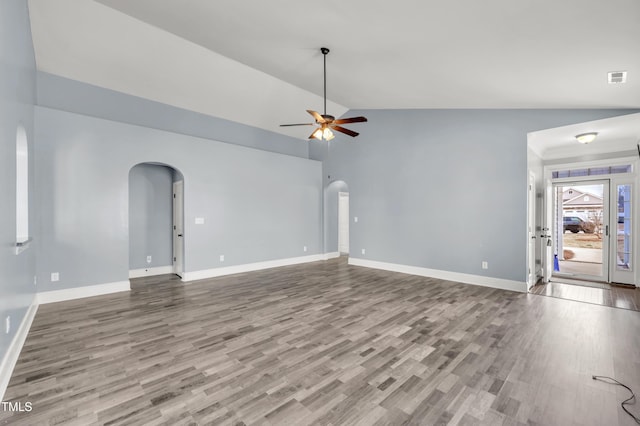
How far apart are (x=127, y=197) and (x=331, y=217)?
531cm

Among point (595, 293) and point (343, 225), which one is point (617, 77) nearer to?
point (595, 293)

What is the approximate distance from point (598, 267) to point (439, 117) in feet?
17.6

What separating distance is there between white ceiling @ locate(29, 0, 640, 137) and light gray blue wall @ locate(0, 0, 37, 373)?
4.31ft

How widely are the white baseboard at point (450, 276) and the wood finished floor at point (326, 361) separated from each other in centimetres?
46

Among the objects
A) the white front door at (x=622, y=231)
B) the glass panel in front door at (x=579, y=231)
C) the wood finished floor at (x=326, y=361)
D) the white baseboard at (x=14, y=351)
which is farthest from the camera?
the glass panel in front door at (x=579, y=231)

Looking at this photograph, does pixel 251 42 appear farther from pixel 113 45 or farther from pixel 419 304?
pixel 419 304

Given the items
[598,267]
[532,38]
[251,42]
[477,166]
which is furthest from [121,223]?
[598,267]

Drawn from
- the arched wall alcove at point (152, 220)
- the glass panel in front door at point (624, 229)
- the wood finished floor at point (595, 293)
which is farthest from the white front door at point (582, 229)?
the arched wall alcove at point (152, 220)

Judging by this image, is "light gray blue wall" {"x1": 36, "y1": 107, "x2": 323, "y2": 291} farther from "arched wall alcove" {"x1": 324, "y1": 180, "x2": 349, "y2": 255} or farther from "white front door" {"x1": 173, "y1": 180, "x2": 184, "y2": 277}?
"arched wall alcove" {"x1": 324, "y1": 180, "x2": 349, "y2": 255}

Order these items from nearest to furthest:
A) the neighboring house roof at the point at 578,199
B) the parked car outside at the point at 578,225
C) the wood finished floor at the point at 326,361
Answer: the wood finished floor at the point at 326,361
the neighboring house roof at the point at 578,199
the parked car outside at the point at 578,225

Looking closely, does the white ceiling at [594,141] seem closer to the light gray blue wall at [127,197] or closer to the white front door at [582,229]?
the white front door at [582,229]

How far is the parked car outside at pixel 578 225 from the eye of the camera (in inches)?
328

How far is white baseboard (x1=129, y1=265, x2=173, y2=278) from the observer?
5919 mm

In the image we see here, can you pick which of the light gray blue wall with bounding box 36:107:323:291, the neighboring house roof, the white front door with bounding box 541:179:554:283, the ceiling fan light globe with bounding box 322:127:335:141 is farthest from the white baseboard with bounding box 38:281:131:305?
the neighboring house roof
